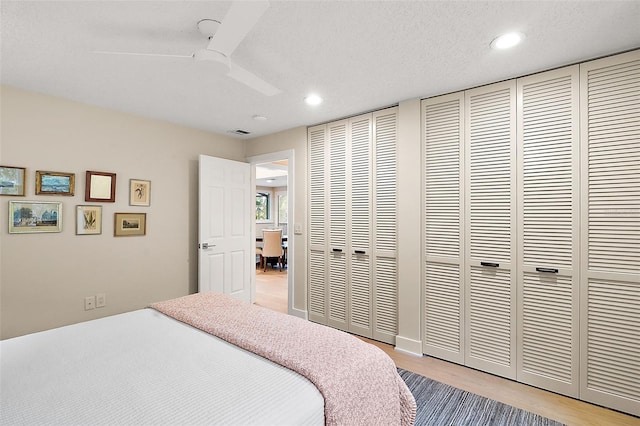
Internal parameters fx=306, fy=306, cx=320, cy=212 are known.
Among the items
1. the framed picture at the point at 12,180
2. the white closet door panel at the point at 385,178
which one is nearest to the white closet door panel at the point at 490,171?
the white closet door panel at the point at 385,178

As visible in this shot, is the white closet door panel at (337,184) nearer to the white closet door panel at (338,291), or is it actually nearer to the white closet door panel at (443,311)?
the white closet door panel at (338,291)

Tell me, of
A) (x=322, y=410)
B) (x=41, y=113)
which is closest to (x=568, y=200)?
(x=322, y=410)

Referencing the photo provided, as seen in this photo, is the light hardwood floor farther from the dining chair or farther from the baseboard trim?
the dining chair

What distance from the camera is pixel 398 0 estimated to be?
1.51 metres

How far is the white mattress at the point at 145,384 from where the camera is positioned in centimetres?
102

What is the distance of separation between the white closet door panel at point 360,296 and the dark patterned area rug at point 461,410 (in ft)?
3.10

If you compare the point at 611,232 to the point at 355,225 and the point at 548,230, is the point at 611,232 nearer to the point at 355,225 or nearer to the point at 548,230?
the point at 548,230

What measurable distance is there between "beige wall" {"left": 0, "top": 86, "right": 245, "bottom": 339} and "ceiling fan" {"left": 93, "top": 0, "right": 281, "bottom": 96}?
1.48m

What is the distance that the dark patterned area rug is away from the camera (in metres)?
1.90

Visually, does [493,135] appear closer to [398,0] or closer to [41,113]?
[398,0]

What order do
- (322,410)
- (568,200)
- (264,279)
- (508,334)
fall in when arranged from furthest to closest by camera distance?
1. (264,279)
2. (508,334)
3. (568,200)
4. (322,410)

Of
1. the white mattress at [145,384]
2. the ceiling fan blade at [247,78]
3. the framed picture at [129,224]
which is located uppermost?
the ceiling fan blade at [247,78]

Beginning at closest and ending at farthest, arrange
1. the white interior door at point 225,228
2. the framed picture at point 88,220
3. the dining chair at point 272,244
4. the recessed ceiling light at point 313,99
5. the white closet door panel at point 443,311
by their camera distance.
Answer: the white closet door panel at point 443,311 < the recessed ceiling light at point 313,99 < the framed picture at point 88,220 < the white interior door at point 225,228 < the dining chair at point 272,244

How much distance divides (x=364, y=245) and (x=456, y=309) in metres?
1.03
